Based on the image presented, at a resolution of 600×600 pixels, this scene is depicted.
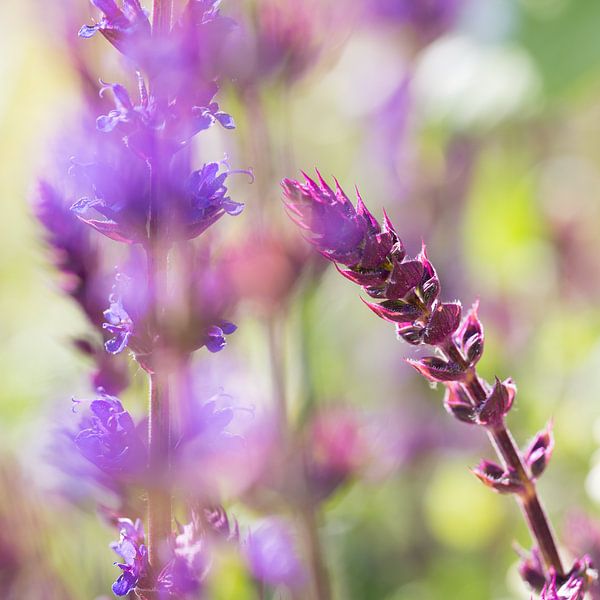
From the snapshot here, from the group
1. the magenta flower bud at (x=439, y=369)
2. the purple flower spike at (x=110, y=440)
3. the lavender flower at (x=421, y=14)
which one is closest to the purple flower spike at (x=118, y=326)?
the purple flower spike at (x=110, y=440)

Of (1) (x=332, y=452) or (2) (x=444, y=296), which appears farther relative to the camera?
Answer: (2) (x=444, y=296)

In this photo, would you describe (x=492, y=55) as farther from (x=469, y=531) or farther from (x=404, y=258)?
(x=404, y=258)

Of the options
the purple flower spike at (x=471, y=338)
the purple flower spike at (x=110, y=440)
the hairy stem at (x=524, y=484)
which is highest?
the purple flower spike at (x=471, y=338)

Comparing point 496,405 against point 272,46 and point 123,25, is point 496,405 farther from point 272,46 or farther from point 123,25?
point 272,46

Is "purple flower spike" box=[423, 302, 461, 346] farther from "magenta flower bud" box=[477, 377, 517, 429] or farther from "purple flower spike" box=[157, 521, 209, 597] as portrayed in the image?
"purple flower spike" box=[157, 521, 209, 597]

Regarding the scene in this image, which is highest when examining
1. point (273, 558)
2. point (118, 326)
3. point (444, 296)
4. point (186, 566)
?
point (118, 326)

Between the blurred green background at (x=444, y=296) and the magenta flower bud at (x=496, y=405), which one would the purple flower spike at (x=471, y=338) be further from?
the blurred green background at (x=444, y=296)

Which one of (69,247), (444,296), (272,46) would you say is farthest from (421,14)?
(69,247)
